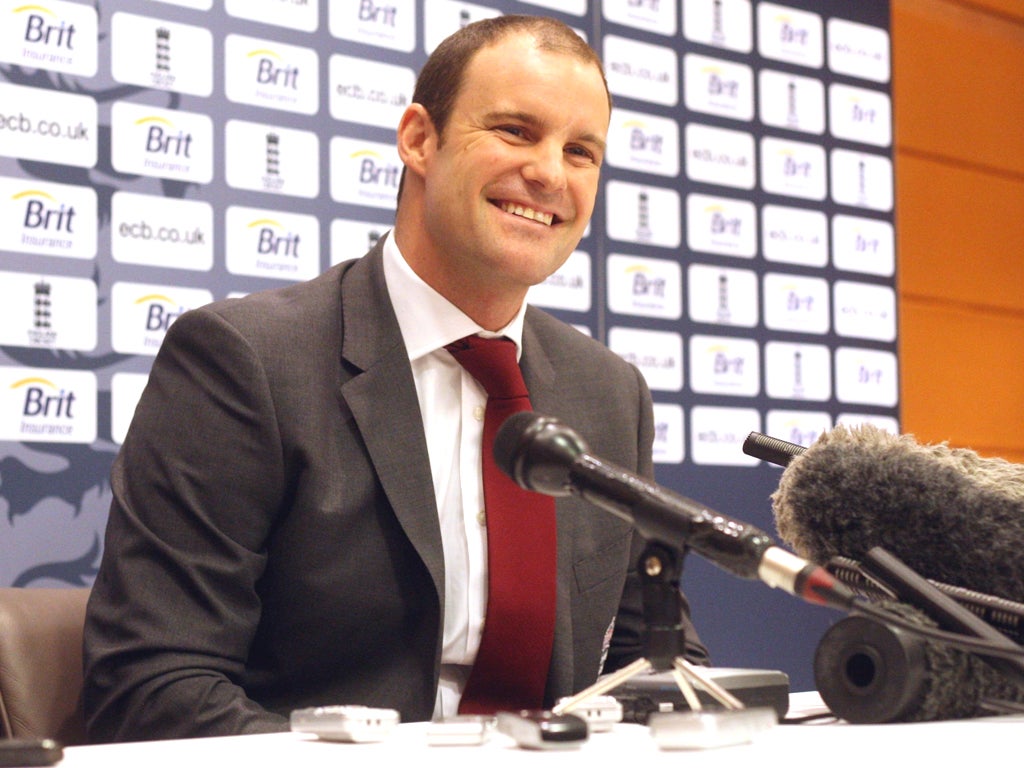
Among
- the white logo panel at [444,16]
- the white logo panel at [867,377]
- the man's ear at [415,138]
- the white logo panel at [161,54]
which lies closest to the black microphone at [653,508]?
the man's ear at [415,138]

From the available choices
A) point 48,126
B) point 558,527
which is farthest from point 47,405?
point 558,527

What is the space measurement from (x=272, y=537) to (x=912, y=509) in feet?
2.56

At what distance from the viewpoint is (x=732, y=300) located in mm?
3764

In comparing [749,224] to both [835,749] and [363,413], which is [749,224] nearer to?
[363,413]

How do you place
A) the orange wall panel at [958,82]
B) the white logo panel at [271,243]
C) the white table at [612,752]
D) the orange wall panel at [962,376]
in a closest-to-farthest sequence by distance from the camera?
the white table at [612,752] → the white logo panel at [271,243] → the orange wall panel at [962,376] → the orange wall panel at [958,82]

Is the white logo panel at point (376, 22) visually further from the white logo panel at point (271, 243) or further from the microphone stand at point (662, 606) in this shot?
the microphone stand at point (662, 606)

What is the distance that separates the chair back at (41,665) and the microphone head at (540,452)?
0.82 metres

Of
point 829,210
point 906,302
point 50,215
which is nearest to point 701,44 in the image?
point 829,210

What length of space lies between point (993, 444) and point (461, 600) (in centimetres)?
325

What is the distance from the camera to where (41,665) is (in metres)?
1.46

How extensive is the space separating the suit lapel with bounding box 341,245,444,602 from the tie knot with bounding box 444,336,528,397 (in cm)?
9

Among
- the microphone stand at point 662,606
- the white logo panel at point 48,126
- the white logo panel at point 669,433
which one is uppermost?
the white logo panel at point 48,126

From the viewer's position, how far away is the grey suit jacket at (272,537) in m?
1.41

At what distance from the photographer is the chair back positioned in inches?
56.4
